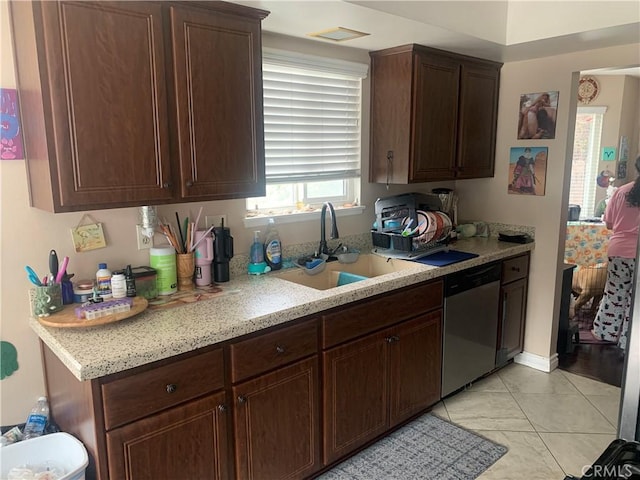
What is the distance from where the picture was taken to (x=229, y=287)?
7.63 ft

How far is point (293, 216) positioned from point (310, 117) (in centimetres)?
60

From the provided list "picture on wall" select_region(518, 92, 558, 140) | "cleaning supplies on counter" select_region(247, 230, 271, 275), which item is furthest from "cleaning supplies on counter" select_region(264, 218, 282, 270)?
"picture on wall" select_region(518, 92, 558, 140)

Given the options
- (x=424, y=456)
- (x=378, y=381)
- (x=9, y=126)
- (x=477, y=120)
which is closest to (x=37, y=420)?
(x=9, y=126)

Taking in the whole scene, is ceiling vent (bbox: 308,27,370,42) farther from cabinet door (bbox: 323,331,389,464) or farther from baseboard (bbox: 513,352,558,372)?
baseboard (bbox: 513,352,558,372)

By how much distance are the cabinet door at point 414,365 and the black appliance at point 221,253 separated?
92 cm

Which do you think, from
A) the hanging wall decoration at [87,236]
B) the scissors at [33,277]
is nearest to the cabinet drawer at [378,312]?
the hanging wall decoration at [87,236]

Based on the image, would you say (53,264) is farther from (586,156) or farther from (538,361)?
(586,156)

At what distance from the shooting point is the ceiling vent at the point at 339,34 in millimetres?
2498

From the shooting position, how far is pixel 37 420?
1882 mm

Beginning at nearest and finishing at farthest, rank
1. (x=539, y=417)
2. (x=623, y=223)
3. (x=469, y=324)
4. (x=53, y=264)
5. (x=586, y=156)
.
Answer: (x=53, y=264) → (x=539, y=417) → (x=469, y=324) → (x=623, y=223) → (x=586, y=156)

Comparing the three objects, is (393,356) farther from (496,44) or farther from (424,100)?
(496,44)

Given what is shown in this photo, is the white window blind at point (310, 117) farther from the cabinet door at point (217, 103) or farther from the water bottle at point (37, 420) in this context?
the water bottle at point (37, 420)

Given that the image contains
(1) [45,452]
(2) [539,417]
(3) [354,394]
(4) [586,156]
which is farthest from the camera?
(4) [586,156]

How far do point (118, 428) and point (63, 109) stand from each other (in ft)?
3.53
